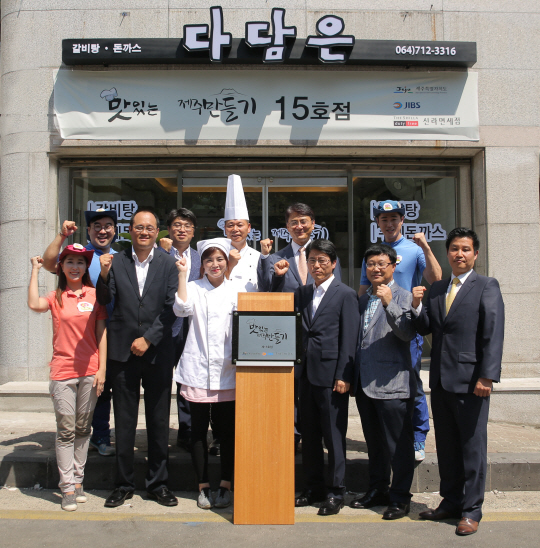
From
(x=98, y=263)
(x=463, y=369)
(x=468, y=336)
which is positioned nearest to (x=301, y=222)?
(x=468, y=336)

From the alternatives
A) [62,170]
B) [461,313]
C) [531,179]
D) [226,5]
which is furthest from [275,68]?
[461,313]

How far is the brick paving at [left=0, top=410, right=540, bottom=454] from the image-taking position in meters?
5.04

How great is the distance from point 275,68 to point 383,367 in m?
4.57

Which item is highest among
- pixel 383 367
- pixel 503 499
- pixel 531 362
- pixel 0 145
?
pixel 0 145

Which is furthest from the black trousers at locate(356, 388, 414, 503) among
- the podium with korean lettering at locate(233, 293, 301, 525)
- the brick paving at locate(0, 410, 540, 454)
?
the brick paving at locate(0, 410, 540, 454)

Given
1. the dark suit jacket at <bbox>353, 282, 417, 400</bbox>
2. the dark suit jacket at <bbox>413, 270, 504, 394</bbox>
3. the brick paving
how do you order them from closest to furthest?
the dark suit jacket at <bbox>413, 270, 504, 394</bbox>
the dark suit jacket at <bbox>353, 282, 417, 400</bbox>
the brick paving

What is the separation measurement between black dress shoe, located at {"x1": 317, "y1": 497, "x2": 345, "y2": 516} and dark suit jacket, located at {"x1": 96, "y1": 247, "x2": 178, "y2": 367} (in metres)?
1.56

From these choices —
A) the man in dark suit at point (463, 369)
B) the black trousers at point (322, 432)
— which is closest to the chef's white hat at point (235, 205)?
the black trousers at point (322, 432)

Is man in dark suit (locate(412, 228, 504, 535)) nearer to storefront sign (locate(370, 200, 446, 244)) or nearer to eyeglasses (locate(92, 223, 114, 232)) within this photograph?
eyeglasses (locate(92, 223, 114, 232))

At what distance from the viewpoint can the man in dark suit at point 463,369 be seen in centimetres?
365

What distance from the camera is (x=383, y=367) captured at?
12.9 ft

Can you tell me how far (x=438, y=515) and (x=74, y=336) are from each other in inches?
116

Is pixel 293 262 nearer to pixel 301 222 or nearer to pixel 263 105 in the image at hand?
pixel 301 222

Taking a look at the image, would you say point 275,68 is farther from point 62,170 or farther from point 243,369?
point 243,369
